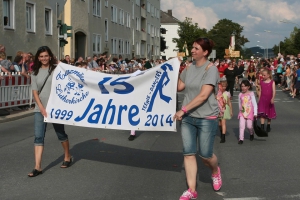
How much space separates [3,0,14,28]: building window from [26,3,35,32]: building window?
2287mm

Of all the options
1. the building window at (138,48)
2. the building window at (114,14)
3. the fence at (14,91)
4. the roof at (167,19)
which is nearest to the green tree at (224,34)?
the roof at (167,19)

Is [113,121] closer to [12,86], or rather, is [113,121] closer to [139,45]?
[12,86]

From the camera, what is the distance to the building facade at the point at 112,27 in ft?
129

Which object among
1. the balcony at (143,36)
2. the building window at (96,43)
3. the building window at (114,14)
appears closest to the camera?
the building window at (96,43)

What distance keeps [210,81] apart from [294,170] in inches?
108

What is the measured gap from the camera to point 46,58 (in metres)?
7.74

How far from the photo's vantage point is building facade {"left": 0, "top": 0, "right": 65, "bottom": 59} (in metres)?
26.2

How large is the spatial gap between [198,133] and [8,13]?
21.9 meters

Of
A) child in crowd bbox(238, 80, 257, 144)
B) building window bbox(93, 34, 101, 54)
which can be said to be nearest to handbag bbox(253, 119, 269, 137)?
child in crowd bbox(238, 80, 257, 144)

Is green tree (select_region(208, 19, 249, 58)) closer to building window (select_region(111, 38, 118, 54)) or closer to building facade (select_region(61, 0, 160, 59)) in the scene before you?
building facade (select_region(61, 0, 160, 59))

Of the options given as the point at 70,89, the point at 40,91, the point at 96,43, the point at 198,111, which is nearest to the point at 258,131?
the point at 70,89

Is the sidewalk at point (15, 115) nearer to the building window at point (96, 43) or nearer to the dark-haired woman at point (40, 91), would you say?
the dark-haired woman at point (40, 91)

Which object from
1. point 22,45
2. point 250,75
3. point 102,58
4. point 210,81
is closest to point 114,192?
point 210,81

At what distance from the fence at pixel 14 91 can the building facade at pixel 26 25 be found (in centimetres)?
686
